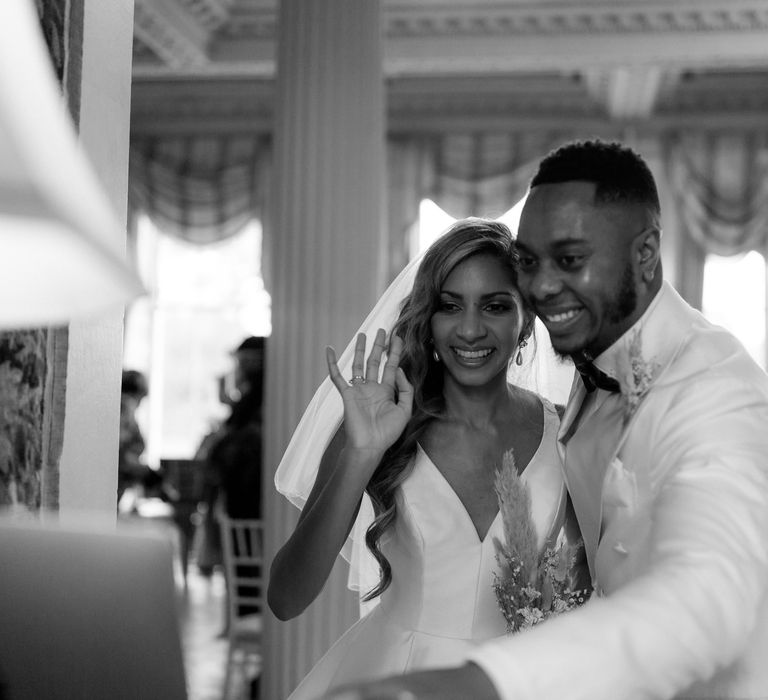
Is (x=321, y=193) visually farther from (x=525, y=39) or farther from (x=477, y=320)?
(x=525, y=39)

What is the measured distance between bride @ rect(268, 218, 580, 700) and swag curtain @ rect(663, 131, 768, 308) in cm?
756

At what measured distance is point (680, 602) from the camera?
1329 millimetres

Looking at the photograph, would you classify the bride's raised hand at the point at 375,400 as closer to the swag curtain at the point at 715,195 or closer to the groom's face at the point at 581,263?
the groom's face at the point at 581,263

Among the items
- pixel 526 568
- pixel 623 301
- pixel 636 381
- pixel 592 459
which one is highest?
pixel 623 301

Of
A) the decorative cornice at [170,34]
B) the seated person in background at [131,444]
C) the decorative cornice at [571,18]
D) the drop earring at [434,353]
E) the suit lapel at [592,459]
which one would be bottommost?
the seated person in background at [131,444]

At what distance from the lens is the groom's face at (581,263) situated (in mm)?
1755

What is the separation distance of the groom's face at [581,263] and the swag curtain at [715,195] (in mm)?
8516

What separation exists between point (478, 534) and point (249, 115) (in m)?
8.68

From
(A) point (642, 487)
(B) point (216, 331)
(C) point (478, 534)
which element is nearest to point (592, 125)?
(B) point (216, 331)

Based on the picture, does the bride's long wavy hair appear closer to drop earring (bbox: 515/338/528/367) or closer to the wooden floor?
drop earring (bbox: 515/338/528/367)

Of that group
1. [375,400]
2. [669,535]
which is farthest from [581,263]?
[375,400]

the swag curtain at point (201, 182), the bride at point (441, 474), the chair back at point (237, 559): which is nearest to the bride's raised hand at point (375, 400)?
the bride at point (441, 474)

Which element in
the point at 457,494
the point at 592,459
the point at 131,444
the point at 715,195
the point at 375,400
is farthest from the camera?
the point at 715,195

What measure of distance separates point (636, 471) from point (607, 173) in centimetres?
48
